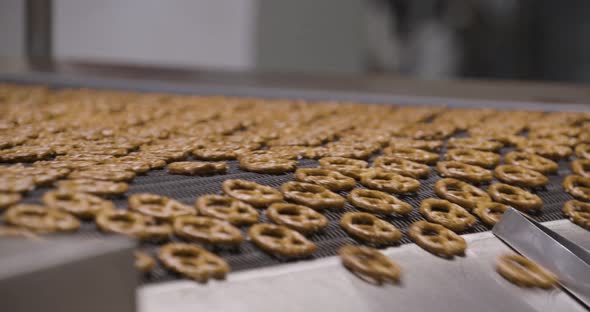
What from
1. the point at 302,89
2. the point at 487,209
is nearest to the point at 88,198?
the point at 487,209

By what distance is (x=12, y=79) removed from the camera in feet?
8.39

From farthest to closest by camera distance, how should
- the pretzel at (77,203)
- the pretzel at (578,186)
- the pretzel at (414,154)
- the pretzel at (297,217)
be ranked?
the pretzel at (414,154) < the pretzel at (578,186) < the pretzel at (297,217) < the pretzel at (77,203)

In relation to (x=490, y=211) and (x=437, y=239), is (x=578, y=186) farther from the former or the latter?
(x=437, y=239)

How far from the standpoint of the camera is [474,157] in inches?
59.9

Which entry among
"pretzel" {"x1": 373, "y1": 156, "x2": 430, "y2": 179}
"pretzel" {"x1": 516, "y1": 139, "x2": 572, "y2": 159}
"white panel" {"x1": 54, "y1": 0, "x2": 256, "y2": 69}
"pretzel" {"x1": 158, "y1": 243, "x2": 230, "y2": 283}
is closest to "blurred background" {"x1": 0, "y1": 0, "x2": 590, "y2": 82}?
"white panel" {"x1": 54, "y1": 0, "x2": 256, "y2": 69}

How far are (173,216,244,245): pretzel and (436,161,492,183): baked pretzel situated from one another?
0.63 meters

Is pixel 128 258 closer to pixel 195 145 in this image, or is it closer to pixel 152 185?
pixel 152 185

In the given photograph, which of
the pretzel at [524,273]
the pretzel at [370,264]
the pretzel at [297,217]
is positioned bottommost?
the pretzel at [524,273]

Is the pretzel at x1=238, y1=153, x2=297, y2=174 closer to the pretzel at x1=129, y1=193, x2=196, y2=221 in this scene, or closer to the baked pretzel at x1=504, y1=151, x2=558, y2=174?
the pretzel at x1=129, y1=193, x2=196, y2=221

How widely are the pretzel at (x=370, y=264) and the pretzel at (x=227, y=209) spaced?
0.57ft

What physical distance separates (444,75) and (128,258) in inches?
Answer: 215

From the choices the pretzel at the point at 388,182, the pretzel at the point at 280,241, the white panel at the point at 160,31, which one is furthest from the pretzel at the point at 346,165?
the white panel at the point at 160,31

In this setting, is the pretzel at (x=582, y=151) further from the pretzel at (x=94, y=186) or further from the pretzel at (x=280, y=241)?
Result: the pretzel at (x=94, y=186)

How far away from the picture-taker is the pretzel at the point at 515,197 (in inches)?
49.7
